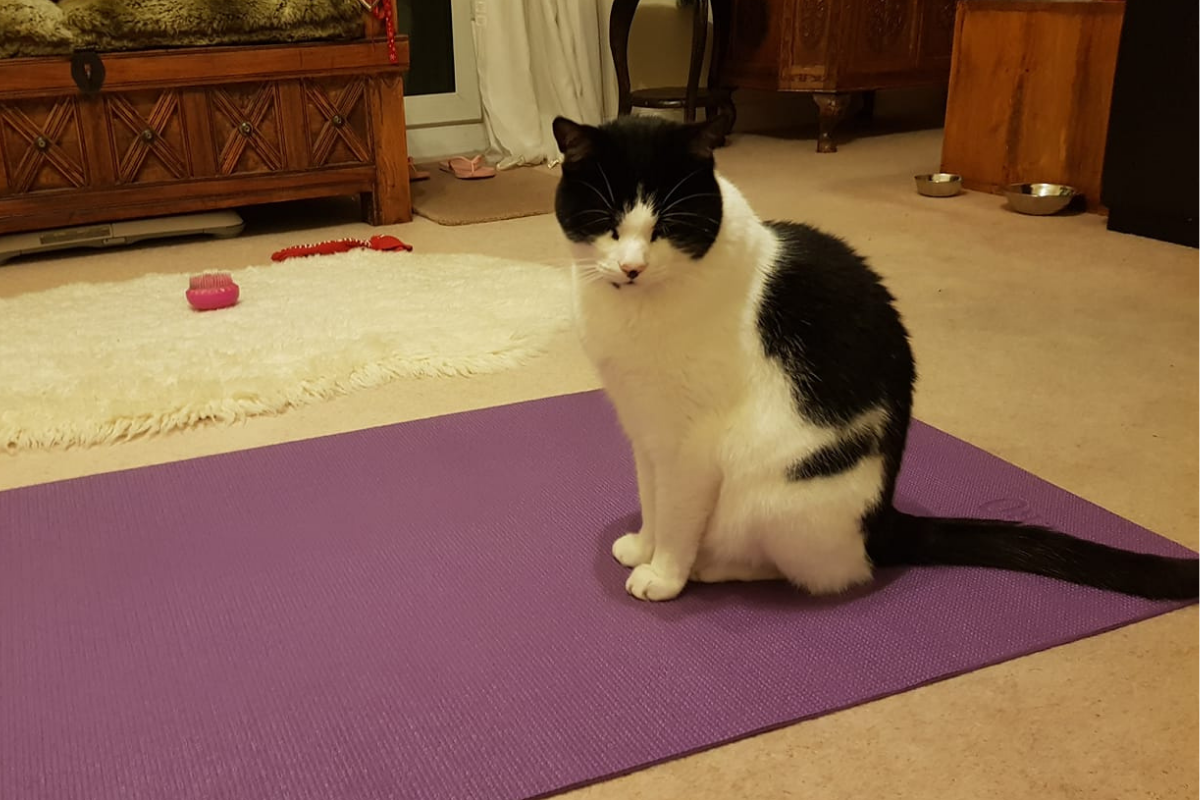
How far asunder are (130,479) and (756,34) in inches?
128

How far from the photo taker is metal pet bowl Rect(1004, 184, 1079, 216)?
3020mm

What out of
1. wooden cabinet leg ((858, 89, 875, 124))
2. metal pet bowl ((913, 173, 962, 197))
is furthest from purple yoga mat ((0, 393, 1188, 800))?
wooden cabinet leg ((858, 89, 875, 124))

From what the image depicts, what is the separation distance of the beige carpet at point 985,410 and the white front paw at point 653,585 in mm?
115

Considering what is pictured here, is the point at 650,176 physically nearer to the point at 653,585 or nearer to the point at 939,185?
the point at 653,585

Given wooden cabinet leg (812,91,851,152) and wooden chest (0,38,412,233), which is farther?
wooden cabinet leg (812,91,851,152)

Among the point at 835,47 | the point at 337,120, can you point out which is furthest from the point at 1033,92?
the point at 337,120

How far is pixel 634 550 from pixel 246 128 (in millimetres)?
2045

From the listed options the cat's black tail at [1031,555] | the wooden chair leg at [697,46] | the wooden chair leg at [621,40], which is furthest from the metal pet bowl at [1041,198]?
the cat's black tail at [1031,555]

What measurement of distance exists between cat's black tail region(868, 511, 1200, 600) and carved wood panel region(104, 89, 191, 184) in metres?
2.27

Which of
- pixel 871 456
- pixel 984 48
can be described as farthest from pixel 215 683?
pixel 984 48

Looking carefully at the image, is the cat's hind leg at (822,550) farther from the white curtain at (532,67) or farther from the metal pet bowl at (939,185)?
the white curtain at (532,67)

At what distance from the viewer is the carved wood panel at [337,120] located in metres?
2.90

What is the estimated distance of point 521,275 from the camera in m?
2.57

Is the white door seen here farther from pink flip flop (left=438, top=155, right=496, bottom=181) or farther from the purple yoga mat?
the purple yoga mat
